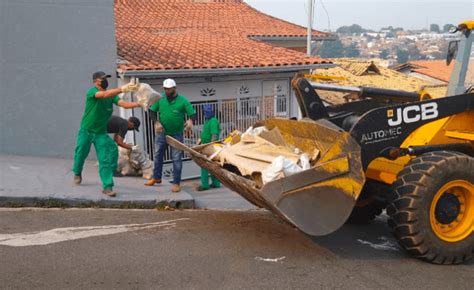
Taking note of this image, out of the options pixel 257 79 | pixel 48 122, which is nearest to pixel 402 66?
pixel 257 79

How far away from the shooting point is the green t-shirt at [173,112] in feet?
24.2

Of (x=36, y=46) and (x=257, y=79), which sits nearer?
(x=36, y=46)

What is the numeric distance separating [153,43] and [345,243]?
932cm

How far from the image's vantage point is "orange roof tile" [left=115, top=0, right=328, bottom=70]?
11763 mm

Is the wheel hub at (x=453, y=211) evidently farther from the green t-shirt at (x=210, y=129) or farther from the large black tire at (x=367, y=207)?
the green t-shirt at (x=210, y=129)

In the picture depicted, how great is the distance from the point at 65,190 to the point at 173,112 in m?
1.85

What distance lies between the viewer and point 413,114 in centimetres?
526

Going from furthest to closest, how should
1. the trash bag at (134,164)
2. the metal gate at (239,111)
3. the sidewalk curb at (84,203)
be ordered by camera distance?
1. the metal gate at (239,111)
2. the trash bag at (134,164)
3. the sidewalk curb at (84,203)

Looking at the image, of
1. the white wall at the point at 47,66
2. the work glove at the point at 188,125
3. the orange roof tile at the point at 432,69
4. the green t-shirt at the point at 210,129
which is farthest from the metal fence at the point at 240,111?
the orange roof tile at the point at 432,69

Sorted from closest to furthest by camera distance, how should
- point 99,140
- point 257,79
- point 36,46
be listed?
point 99,140, point 36,46, point 257,79

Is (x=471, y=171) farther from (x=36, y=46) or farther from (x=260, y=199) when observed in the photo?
(x=36, y=46)

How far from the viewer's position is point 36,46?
8.77 m

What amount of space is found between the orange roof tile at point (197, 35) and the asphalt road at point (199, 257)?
17.1 ft

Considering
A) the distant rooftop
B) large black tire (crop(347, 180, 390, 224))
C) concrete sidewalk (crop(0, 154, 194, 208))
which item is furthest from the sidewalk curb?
the distant rooftop
